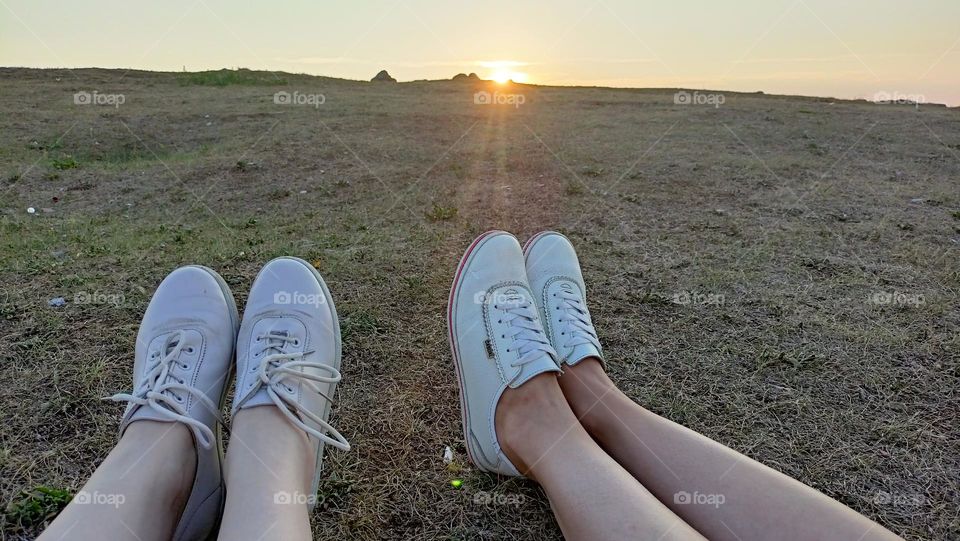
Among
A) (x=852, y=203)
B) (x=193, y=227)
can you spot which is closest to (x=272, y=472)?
(x=193, y=227)

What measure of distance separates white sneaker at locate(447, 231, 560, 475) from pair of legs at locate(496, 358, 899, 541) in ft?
0.14

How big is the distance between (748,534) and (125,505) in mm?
1350

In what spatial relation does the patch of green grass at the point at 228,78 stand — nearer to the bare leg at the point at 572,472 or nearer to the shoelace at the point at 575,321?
the shoelace at the point at 575,321

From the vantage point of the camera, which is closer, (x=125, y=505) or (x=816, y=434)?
(x=125, y=505)

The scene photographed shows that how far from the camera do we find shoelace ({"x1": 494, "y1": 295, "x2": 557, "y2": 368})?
1.67 metres

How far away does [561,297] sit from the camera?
2066mm

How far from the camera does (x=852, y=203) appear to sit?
159 inches

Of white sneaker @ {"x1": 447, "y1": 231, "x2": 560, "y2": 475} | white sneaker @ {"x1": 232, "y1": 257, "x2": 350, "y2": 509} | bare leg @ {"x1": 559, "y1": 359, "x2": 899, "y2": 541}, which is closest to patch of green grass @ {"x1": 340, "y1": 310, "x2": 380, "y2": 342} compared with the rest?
white sneaker @ {"x1": 232, "y1": 257, "x2": 350, "y2": 509}

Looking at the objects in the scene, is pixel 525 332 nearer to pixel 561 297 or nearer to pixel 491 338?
pixel 491 338

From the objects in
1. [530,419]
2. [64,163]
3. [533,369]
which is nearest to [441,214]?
[533,369]

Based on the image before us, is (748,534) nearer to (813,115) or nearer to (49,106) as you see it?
(813,115)

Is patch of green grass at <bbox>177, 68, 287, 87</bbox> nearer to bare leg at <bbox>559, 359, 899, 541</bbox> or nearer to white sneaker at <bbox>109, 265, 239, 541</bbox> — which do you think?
white sneaker at <bbox>109, 265, 239, 541</bbox>

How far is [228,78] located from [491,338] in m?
13.1

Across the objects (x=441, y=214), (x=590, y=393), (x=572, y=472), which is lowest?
(x=572, y=472)
